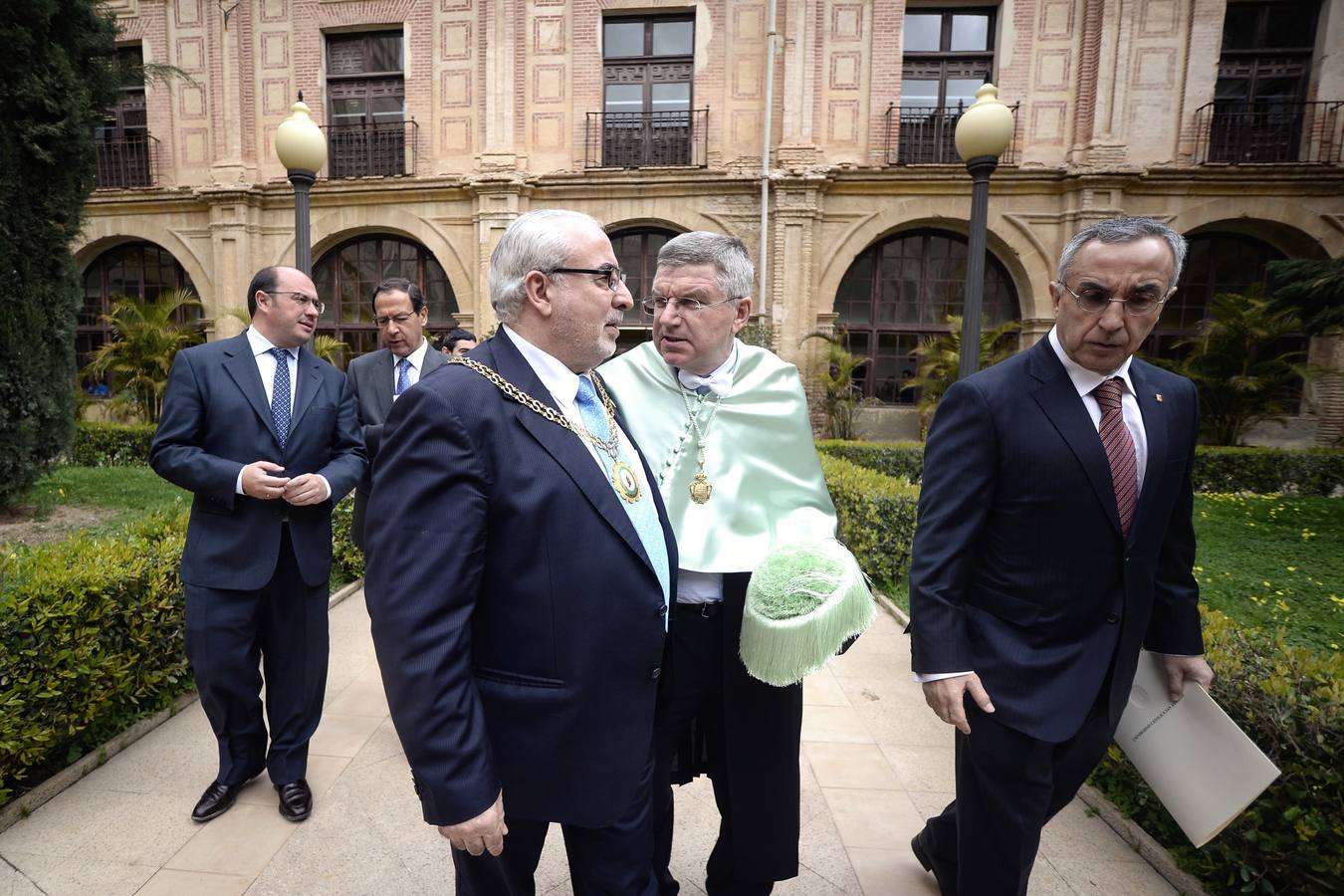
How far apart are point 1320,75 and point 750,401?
690 inches

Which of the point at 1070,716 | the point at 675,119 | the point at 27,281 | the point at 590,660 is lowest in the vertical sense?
the point at 1070,716

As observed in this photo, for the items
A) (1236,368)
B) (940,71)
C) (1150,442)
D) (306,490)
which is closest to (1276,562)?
(1150,442)

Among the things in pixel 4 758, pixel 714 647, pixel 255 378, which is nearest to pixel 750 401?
pixel 714 647

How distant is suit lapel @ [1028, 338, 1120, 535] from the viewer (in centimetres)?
185

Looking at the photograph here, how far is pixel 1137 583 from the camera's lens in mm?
1930

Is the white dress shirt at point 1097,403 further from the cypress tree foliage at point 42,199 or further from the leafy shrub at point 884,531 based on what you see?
the cypress tree foliage at point 42,199

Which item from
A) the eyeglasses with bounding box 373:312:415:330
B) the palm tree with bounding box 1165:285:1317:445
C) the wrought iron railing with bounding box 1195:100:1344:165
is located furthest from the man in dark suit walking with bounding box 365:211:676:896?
the wrought iron railing with bounding box 1195:100:1344:165

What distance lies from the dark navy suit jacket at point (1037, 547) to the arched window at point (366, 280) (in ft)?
Result: 47.4

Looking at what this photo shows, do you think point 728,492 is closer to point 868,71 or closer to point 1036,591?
point 1036,591

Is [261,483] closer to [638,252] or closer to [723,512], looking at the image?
[723,512]

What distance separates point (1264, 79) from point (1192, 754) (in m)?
17.1

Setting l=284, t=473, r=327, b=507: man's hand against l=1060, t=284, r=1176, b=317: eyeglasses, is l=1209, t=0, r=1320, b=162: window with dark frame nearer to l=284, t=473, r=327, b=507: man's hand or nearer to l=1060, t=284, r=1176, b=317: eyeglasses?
l=1060, t=284, r=1176, b=317: eyeglasses

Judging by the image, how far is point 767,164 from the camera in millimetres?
13172

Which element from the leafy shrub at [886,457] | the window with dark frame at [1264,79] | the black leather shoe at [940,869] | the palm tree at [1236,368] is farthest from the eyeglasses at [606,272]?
the window with dark frame at [1264,79]
